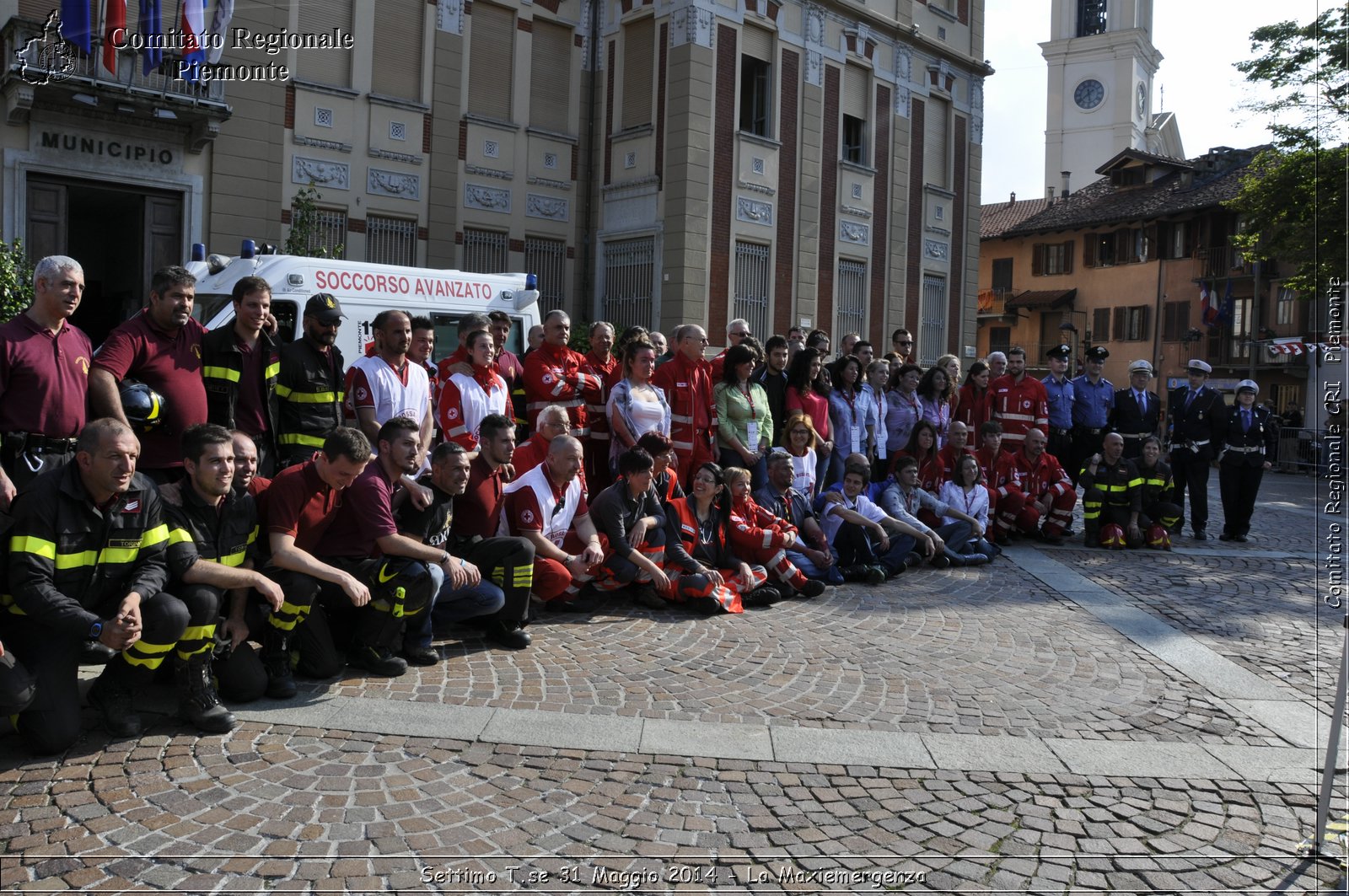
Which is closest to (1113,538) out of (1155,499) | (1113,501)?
(1113,501)

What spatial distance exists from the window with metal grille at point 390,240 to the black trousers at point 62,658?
15869 millimetres

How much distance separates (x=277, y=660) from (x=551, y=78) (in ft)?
63.8

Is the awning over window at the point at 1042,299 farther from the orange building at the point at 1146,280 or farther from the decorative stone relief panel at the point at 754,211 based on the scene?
the decorative stone relief panel at the point at 754,211

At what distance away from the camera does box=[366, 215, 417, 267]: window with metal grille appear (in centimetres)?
2006

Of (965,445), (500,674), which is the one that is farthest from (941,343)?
(500,674)

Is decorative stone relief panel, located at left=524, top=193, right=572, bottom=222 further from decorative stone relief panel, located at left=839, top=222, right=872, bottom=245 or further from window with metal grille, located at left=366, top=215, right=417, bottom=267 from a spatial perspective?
decorative stone relief panel, located at left=839, top=222, right=872, bottom=245

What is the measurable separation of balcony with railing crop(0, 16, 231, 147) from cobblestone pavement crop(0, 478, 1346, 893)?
13303 mm

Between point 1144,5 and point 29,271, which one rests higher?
point 1144,5

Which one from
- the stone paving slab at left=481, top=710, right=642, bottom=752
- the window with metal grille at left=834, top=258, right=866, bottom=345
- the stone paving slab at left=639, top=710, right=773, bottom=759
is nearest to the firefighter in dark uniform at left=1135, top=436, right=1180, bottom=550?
the stone paving slab at left=639, top=710, right=773, bottom=759

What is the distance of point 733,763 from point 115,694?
2956 mm

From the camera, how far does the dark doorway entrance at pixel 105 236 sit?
1639 cm

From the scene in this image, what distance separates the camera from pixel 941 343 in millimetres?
30172

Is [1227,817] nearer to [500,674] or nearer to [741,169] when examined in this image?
[500,674]

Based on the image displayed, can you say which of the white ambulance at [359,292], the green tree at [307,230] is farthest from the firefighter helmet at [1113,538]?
the green tree at [307,230]
